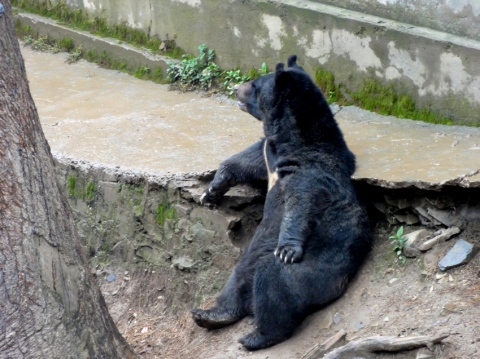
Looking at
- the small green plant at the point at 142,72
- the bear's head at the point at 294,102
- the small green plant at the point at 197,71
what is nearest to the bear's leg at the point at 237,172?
the bear's head at the point at 294,102

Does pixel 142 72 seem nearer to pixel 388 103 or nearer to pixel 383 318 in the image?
pixel 388 103

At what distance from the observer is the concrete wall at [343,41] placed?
578 cm

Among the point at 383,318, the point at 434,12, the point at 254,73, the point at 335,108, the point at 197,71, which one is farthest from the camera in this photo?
the point at 197,71

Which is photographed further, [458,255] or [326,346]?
[458,255]

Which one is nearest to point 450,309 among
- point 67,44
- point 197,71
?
point 197,71

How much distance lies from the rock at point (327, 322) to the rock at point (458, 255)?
2.52ft

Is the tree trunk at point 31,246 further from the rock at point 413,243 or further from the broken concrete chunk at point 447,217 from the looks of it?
the broken concrete chunk at point 447,217

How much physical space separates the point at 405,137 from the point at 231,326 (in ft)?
6.65

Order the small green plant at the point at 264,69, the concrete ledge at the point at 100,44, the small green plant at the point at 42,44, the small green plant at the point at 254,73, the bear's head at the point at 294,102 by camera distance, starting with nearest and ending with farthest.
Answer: the bear's head at the point at 294,102, the small green plant at the point at 264,69, the small green plant at the point at 254,73, the concrete ledge at the point at 100,44, the small green plant at the point at 42,44

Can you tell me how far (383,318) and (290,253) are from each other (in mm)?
705

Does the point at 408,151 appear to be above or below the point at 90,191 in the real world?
above

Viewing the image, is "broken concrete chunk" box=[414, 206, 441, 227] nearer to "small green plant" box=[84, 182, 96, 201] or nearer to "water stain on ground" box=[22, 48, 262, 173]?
"water stain on ground" box=[22, 48, 262, 173]

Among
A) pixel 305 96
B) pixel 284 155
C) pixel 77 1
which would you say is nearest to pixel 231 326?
pixel 284 155

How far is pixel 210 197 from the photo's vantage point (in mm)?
5340
